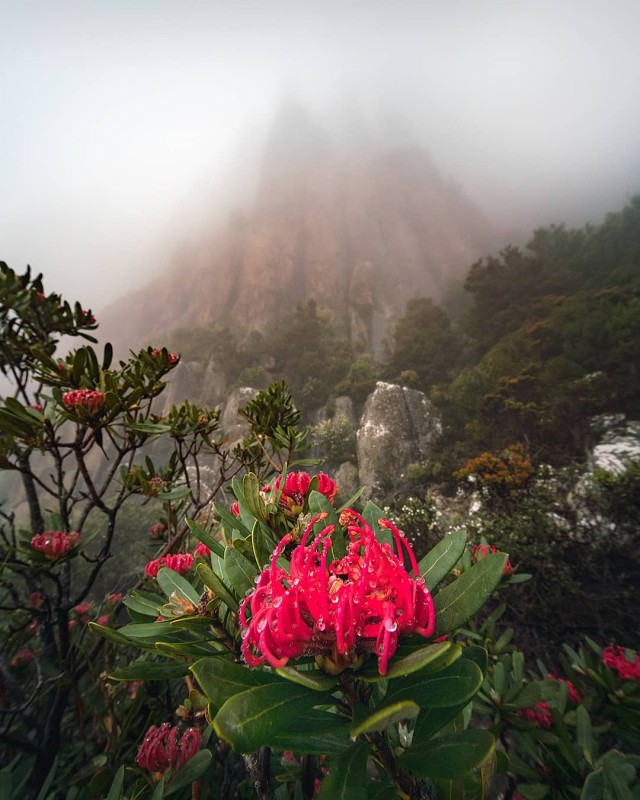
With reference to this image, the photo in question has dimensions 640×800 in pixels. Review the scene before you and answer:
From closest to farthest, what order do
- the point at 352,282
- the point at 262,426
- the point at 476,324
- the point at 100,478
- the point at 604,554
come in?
the point at 262,426
the point at 604,554
the point at 476,324
the point at 100,478
the point at 352,282

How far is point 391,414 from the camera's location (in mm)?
10109

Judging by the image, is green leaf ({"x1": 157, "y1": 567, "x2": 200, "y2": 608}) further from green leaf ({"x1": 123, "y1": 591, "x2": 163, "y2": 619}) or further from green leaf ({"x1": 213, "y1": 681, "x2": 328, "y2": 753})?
green leaf ({"x1": 213, "y1": 681, "x2": 328, "y2": 753})

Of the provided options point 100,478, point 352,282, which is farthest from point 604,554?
point 352,282

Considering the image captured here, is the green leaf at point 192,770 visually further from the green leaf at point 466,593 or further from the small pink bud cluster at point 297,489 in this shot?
the green leaf at point 466,593

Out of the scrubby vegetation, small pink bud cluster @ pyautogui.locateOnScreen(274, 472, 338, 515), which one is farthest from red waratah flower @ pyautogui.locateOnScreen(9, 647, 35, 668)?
small pink bud cluster @ pyautogui.locateOnScreen(274, 472, 338, 515)

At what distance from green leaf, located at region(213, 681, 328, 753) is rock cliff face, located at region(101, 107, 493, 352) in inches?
844

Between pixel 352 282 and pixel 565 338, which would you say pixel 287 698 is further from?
pixel 352 282

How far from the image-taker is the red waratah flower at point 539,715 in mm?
1465

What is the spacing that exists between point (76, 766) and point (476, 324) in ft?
41.6

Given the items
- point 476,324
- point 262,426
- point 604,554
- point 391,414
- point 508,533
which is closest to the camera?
point 262,426

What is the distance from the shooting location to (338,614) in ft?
1.38

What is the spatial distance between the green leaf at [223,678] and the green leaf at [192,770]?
0.68 m

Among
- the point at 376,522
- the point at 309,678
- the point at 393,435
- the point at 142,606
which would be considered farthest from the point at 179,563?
the point at 393,435

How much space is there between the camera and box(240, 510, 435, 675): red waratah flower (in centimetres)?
42
